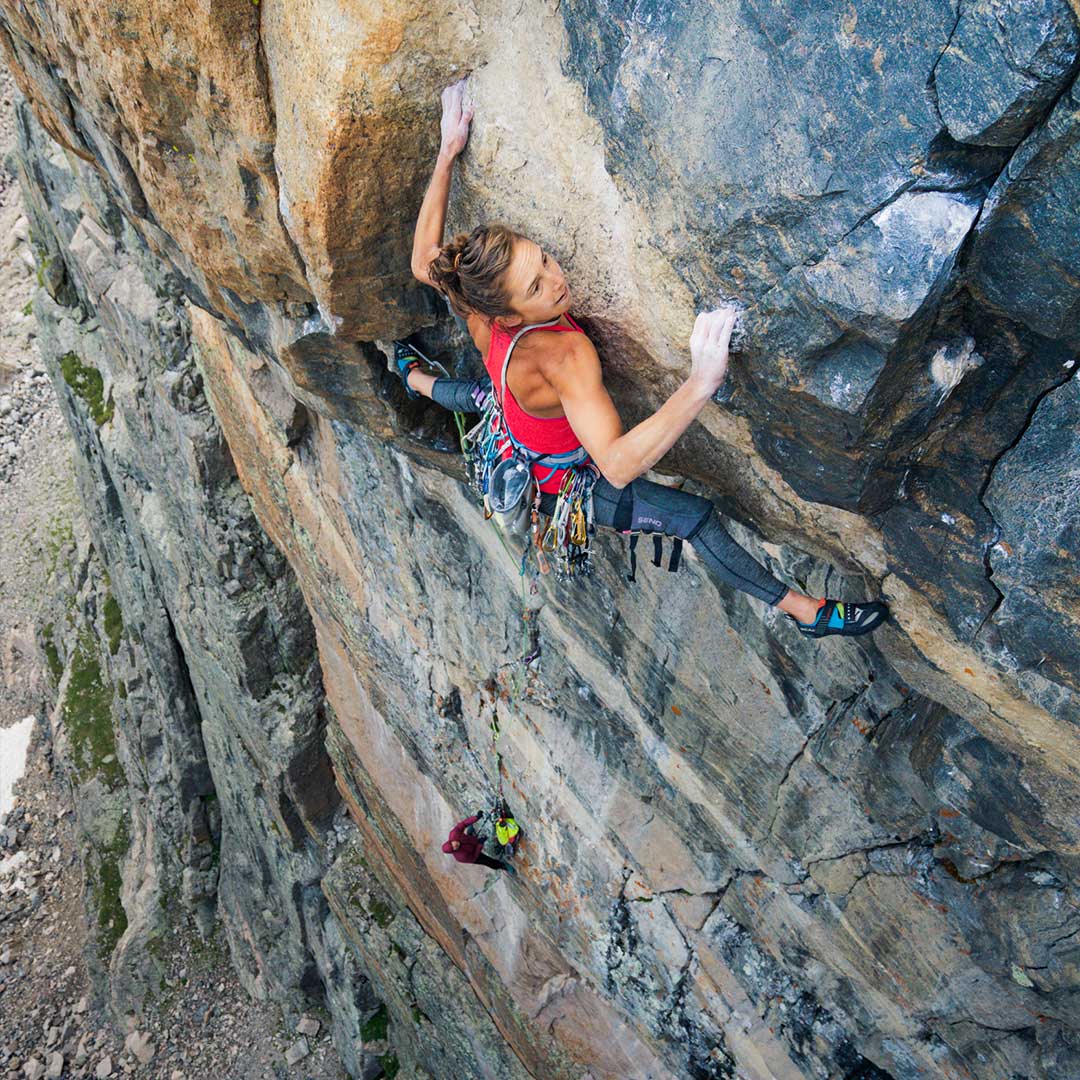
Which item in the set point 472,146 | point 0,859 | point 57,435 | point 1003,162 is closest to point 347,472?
point 472,146

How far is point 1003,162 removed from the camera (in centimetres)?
232

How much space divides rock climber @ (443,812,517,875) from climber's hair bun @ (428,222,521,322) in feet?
16.4

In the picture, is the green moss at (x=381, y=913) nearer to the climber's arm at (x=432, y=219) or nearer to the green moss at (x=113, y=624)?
the green moss at (x=113, y=624)

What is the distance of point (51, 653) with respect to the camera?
16.9 metres

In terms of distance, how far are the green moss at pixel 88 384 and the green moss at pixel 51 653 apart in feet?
20.3

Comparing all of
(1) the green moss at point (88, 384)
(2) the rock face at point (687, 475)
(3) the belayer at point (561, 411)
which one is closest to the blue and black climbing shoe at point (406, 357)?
(2) the rock face at point (687, 475)

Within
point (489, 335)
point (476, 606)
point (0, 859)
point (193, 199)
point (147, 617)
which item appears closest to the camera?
point (489, 335)

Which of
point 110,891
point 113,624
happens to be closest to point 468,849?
point 113,624

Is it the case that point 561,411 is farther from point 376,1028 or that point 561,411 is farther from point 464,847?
point 376,1028

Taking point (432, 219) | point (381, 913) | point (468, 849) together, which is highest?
point (432, 219)

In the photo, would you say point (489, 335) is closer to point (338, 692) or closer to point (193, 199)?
point (193, 199)

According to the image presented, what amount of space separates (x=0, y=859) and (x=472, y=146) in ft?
51.5

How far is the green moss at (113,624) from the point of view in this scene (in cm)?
1456

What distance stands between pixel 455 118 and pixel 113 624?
518 inches
